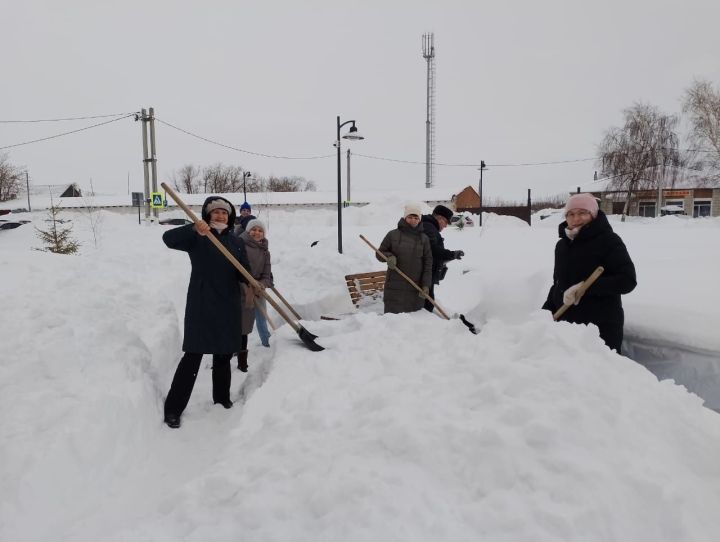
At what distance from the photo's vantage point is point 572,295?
121 inches

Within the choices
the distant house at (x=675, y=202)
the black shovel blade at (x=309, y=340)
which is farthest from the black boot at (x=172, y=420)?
the distant house at (x=675, y=202)

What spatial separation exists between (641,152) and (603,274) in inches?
1255

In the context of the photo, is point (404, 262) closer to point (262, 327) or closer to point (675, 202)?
point (262, 327)

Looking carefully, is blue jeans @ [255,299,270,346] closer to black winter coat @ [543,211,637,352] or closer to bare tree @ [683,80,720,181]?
black winter coat @ [543,211,637,352]

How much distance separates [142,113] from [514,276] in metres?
16.8

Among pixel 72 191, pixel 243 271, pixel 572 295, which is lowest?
pixel 572 295

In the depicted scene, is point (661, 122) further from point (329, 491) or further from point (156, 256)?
point (329, 491)

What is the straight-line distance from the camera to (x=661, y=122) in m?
29.4

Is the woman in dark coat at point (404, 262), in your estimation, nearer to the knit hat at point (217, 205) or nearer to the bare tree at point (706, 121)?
the knit hat at point (217, 205)

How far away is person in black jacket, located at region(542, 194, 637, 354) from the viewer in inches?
116

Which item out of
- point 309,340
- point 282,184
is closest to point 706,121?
point 309,340

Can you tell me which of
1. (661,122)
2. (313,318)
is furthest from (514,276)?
(661,122)

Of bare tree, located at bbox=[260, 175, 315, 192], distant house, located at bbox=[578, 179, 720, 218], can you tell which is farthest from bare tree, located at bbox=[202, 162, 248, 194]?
distant house, located at bbox=[578, 179, 720, 218]

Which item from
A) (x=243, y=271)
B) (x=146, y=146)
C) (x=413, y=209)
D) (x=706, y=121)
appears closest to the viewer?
(x=243, y=271)
